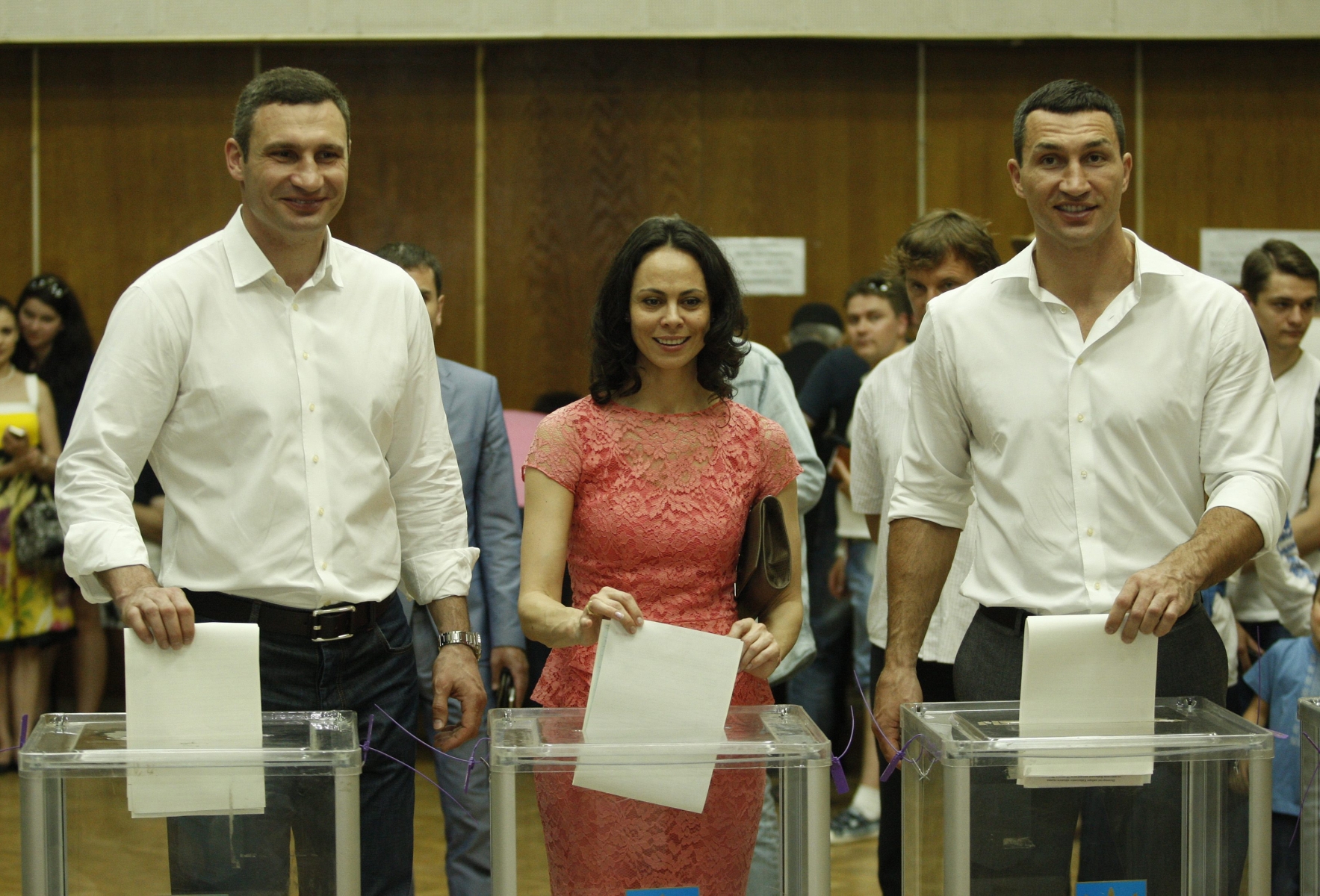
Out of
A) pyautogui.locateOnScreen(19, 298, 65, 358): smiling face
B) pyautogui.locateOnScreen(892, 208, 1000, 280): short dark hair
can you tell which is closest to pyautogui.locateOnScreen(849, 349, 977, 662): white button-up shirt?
pyautogui.locateOnScreen(892, 208, 1000, 280): short dark hair

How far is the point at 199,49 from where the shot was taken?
18.5 ft

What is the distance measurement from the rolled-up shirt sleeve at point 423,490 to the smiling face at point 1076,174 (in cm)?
99

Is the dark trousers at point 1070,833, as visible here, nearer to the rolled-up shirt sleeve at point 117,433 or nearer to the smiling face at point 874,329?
the rolled-up shirt sleeve at point 117,433

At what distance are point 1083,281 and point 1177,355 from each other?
7.2 inches

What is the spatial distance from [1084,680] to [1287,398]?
7.11 ft

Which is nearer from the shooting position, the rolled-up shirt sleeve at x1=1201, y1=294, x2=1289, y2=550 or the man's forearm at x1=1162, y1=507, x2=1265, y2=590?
the man's forearm at x1=1162, y1=507, x2=1265, y2=590

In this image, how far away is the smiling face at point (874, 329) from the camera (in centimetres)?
453

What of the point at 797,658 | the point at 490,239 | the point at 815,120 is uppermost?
the point at 815,120

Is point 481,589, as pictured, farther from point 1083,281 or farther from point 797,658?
point 1083,281

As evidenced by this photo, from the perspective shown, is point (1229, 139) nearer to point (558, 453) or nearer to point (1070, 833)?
point (558, 453)

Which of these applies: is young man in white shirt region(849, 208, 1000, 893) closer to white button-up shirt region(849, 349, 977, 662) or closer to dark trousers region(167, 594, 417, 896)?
white button-up shirt region(849, 349, 977, 662)

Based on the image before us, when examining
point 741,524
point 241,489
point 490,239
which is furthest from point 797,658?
point 490,239

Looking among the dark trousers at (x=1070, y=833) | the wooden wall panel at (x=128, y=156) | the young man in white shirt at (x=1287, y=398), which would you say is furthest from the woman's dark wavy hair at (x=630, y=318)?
the wooden wall panel at (x=128, y=156)

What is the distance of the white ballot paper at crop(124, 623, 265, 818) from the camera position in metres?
1.62
